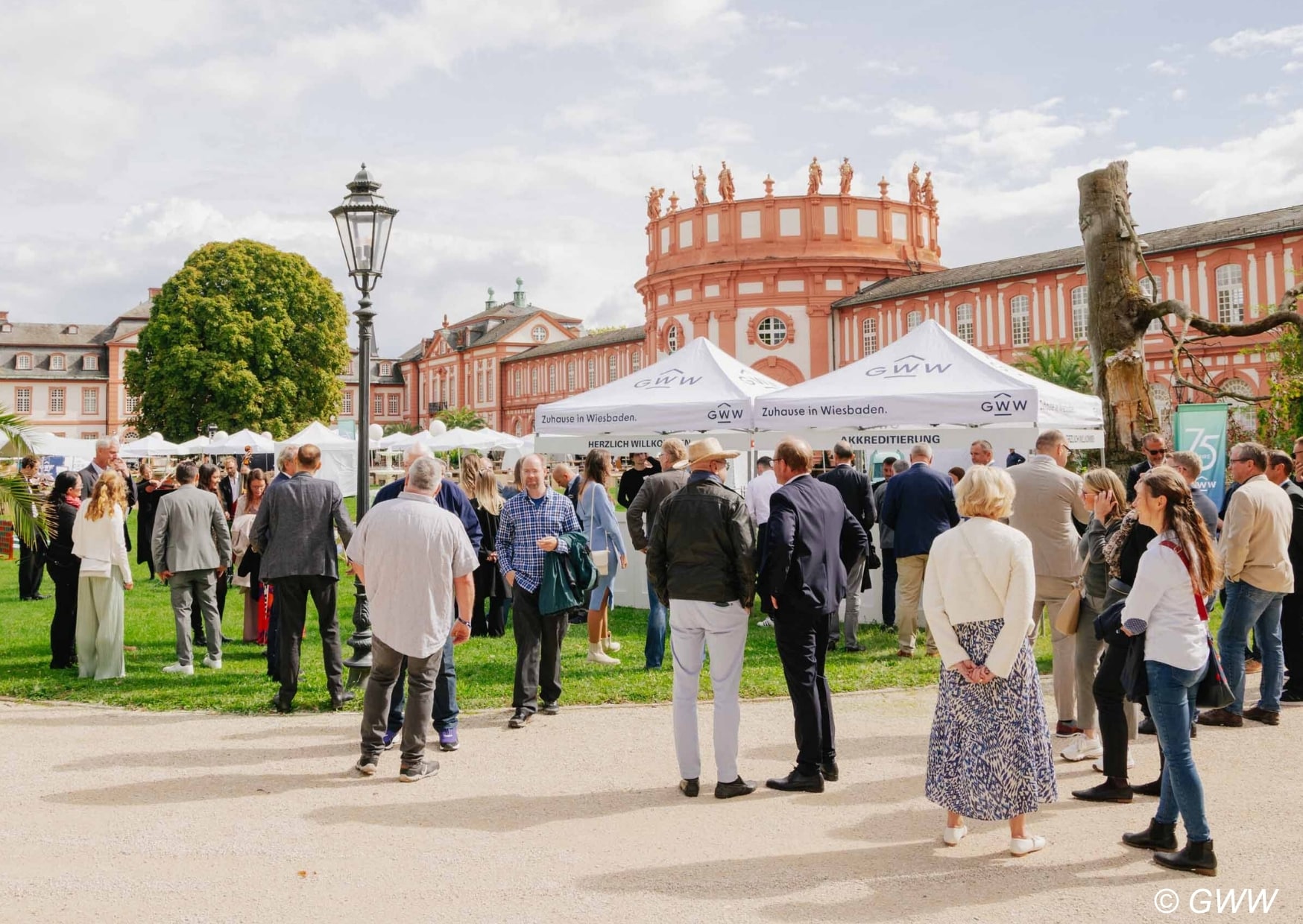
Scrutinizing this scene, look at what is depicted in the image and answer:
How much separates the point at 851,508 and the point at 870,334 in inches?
1566

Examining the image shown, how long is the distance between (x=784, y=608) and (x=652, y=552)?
751 mm

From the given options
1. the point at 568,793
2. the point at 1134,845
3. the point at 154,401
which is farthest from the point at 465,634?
the point at 154,401

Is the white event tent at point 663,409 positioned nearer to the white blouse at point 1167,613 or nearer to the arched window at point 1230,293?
the white blouse at point 1167,613

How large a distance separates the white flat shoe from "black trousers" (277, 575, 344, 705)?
4859 mm

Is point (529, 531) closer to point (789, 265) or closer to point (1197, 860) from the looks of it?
point (1197, 860)

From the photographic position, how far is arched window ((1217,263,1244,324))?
35.6 metres

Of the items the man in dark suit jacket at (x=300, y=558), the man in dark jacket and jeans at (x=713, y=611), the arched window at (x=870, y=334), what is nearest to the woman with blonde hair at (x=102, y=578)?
the man in dark suit jacket at (x=300, y=558)

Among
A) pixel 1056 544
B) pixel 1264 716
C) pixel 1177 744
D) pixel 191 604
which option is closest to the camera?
pixel 1177 744

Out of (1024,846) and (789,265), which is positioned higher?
(789,265)

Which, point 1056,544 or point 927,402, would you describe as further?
point 927,402

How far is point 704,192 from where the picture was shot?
166 ft

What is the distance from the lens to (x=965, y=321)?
44281 mm

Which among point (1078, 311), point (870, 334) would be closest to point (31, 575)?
point (1078, 311)

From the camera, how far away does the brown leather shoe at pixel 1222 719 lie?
6891 millimetres
